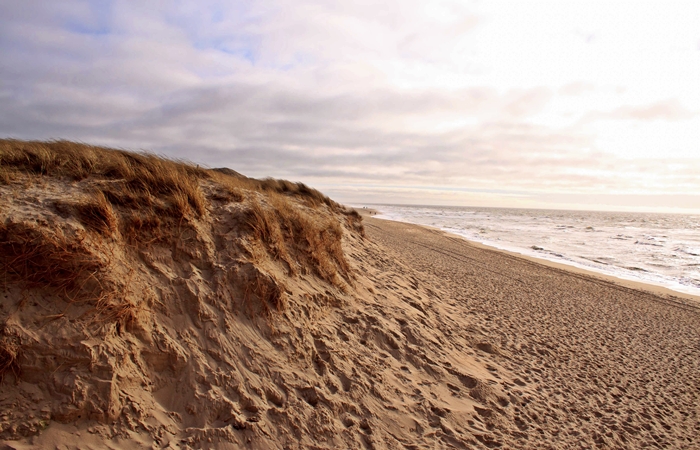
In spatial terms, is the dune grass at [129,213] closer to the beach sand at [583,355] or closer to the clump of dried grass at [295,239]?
the clump of dried grass at [295,239]

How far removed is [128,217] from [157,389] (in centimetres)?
193

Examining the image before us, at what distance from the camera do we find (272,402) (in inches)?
148

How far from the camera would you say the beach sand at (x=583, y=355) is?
4707mm

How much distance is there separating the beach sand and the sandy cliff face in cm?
58

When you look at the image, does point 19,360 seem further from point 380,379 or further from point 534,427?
point 534,427

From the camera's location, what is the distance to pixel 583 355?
6941mm

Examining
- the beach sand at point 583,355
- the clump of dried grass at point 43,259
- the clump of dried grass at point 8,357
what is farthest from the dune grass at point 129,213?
the beach sand at point 583,355

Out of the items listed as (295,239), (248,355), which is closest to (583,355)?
(295,239)

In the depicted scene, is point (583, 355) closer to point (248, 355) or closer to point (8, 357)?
point (248, 355)

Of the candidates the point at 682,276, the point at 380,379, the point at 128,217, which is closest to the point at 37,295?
the point at 128,217

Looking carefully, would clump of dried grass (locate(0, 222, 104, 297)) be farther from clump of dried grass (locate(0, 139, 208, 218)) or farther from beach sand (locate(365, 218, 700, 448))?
beach sand (locate(365, 218, 700, 448))

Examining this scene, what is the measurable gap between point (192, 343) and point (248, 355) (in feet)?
1.89

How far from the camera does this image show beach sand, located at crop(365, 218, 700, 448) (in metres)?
4.71

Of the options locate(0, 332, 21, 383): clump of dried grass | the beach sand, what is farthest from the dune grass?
the beach sand
